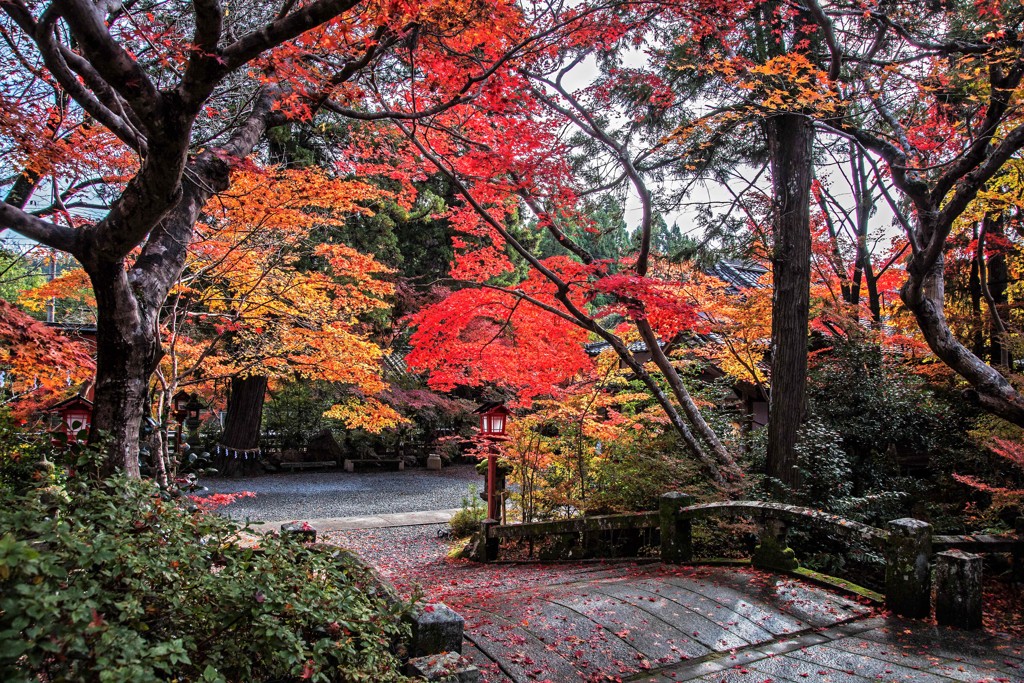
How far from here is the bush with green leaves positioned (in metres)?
1.96

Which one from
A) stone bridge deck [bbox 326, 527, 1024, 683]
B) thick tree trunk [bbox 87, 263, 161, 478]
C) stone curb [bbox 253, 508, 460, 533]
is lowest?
stone curb [bbox 253, 508, 460, 533]

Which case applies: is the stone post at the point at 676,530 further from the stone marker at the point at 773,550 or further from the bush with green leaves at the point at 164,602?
the bush with green leaves at the point at 164,602

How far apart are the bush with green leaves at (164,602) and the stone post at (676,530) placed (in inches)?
185

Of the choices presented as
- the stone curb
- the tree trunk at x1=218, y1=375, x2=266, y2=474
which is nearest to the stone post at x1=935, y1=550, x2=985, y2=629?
the stone curb

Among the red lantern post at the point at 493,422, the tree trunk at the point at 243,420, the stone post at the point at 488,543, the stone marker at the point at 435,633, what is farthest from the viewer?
the tree trunk at the point at 243,420

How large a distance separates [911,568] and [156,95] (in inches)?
277

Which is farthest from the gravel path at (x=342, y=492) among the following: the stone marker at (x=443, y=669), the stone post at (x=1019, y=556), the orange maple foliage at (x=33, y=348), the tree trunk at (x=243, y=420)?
the stone post at (x=1019, y=556)

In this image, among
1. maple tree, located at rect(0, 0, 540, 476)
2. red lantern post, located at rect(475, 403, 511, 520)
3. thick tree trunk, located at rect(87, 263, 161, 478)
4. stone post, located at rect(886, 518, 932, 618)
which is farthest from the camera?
red lantern post, located at rect(475, 403, 511, 520)

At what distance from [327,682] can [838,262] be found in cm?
1222

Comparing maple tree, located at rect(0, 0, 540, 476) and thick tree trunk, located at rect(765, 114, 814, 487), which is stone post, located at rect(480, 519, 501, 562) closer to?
thick tree trunk, located at rect(765, 114, 814, 487)

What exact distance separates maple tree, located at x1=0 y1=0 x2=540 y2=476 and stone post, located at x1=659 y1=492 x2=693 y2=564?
5330mm

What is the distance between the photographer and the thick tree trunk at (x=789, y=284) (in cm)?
859

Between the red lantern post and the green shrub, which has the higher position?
the red lantern post

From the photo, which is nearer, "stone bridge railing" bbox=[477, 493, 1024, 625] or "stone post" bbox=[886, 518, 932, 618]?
"stone bridge railing" bbox=[477, 493, 1024, 625]
